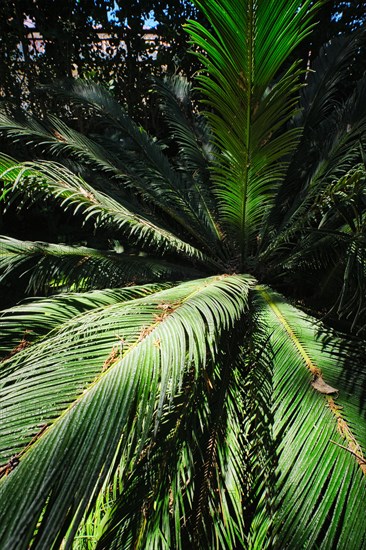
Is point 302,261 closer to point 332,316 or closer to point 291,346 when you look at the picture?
point 332,316

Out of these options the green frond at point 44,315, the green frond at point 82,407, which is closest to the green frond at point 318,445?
the green frond at point 82,407

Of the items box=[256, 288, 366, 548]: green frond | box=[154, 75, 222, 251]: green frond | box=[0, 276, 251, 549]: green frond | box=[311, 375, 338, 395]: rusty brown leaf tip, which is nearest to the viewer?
box=[0, 276, 251, 549]: green frond

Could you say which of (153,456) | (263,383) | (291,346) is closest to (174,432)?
(153,456)

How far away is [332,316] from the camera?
1613 millimetres

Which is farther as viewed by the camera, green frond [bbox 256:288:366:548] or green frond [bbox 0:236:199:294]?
green frond [bbox 0:236:199:294]

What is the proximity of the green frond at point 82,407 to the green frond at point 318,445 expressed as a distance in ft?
0.99

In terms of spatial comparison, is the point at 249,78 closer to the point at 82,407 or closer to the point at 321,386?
the point at 321,386

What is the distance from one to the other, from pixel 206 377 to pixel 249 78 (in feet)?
3.29

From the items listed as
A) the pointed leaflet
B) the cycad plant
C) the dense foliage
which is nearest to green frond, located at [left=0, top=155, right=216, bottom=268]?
the cycad plant

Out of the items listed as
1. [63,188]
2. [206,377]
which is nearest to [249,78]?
[63,188]

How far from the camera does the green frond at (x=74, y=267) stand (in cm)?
145

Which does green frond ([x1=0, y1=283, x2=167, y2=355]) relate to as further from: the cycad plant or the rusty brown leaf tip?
the rusty brown leaf tip

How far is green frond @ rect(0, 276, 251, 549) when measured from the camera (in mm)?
553

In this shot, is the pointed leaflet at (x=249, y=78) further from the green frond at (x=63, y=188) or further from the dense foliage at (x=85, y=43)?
the dense foliage at (x=85, y=43)
